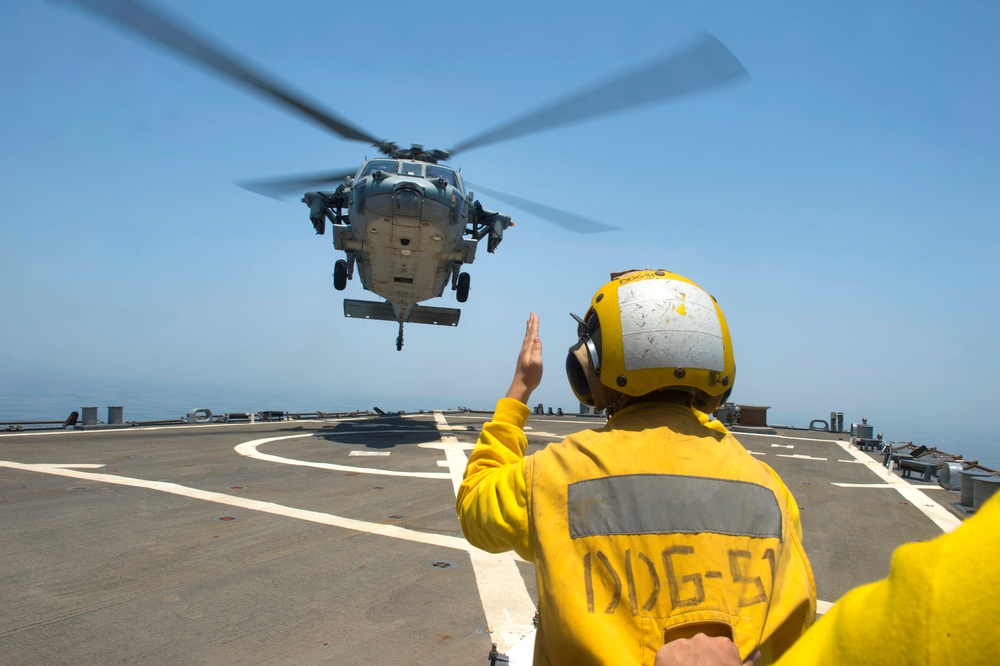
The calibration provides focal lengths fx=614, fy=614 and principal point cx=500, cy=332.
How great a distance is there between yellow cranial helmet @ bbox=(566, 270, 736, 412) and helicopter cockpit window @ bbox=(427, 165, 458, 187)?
1413cm

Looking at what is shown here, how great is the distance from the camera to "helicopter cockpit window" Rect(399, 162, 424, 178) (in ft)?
50.6

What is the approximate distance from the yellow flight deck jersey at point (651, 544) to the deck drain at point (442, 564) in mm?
3945

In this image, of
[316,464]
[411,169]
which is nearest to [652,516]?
[316,464]

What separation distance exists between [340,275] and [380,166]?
14.6ft

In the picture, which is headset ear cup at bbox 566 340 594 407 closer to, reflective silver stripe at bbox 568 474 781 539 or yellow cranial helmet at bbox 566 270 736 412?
yellow cranial helmet at bbox 566 270 736 412

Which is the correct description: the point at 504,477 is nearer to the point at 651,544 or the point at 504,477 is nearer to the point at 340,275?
the point at 651,544

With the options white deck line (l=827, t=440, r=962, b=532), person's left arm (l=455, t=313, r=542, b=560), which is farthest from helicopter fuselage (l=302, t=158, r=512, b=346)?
person's left arm (l=455, t=313, r=542, b=560)

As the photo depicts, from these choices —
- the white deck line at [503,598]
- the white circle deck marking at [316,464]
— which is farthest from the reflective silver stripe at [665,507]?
the white circle deck marking at [316,464]

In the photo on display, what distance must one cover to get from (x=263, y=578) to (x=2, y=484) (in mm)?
6011

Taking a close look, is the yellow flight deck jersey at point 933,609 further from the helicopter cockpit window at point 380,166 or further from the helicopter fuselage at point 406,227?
the helicopter cockpit window at point 380,166

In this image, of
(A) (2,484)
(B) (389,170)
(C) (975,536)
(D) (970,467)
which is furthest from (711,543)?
(B) (389,170)

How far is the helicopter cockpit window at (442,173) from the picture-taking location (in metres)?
15.7

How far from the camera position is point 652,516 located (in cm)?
159

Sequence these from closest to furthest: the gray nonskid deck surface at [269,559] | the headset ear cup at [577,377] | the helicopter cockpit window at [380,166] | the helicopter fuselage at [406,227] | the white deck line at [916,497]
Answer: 1. the headset ear cup at [577,377]
2. the gray nonskid deck surface at [269,559]
3. the white deck line at [916,497]
4. the helicopter fuselage at [406,227]
5. the helicopter cockpit window at [380,166]
